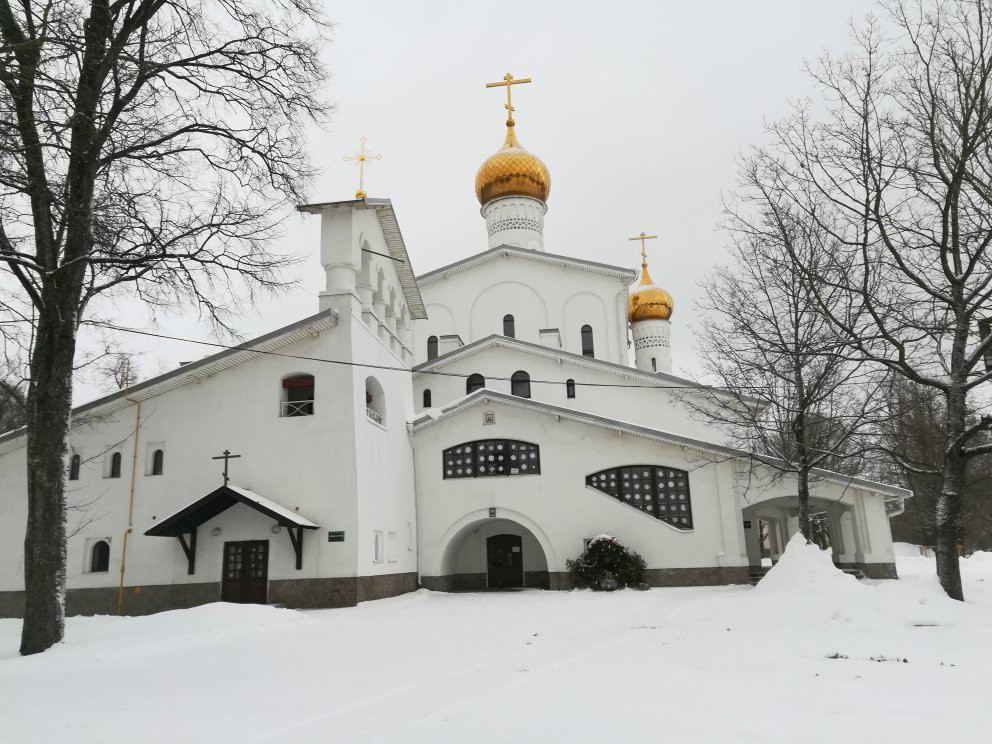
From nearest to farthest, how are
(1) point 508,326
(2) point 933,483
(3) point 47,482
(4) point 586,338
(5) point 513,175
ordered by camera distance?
(3) point 47,482 → (2) point 933,483 → (4) point 586,338 → (1) point 508,326 → (5) point 513,175

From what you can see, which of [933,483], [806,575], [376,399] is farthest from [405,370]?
[933,483]

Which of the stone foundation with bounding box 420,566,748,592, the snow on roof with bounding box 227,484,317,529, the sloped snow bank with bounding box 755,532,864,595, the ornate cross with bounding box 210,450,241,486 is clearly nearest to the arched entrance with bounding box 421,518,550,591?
the stone foundation with bounding box 420,566,748,592

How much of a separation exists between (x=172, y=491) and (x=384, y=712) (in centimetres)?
1258

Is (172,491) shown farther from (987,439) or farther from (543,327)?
(987,439)

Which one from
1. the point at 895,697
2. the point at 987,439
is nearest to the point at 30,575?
the point at 895,697

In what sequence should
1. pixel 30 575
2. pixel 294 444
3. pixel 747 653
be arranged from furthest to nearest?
pixel 294 444
pixel 30 575
pixel 747 653

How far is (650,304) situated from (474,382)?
1223 centimetres

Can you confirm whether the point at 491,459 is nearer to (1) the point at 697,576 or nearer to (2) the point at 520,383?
(2) the point at 520,383

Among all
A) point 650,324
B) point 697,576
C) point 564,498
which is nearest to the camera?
point 697,576

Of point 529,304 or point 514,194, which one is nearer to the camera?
point 529,304

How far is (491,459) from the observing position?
68.8ft

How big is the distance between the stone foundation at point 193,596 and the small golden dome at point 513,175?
20035 mm

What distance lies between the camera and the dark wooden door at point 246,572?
15.9m

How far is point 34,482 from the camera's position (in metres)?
9.57
